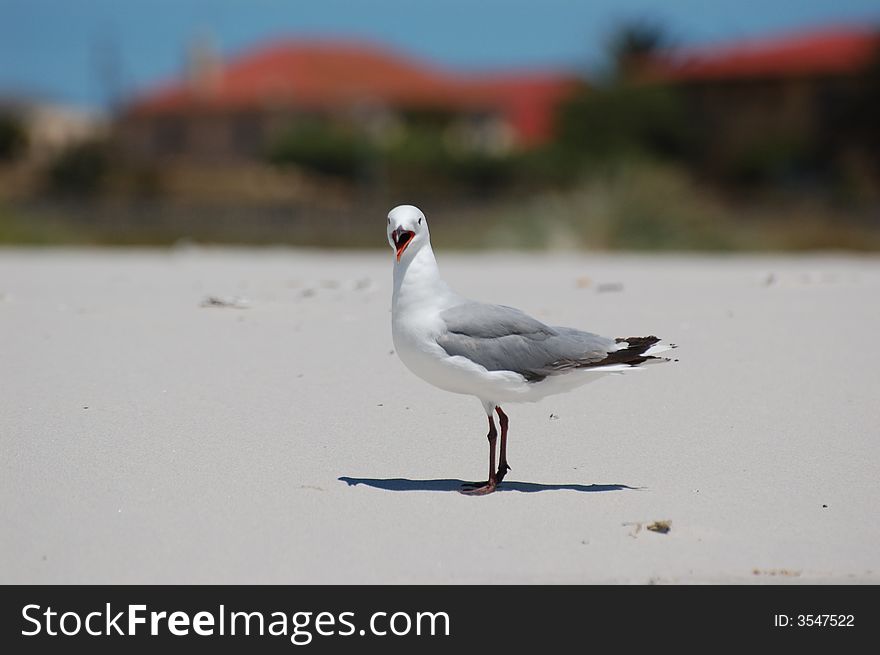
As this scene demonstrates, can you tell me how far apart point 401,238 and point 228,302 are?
4.82 meters

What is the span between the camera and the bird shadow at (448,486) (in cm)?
539

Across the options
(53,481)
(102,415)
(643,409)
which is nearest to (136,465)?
(53,481)

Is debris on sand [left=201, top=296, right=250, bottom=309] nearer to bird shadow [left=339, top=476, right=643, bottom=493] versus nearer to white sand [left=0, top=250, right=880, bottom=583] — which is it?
white sand [left=0, top=250, right=880, bottom=583]

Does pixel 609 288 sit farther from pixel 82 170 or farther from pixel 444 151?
pixel 444 151

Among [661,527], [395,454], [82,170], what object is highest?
[82,170]

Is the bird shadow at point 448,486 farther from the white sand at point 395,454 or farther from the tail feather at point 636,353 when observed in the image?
the tail feather at point 636,353

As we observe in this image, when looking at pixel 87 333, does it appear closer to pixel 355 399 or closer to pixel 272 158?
pixel 355 399

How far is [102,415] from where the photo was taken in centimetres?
647

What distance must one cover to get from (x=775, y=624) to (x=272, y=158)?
182 feet

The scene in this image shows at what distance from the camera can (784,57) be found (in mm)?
52719

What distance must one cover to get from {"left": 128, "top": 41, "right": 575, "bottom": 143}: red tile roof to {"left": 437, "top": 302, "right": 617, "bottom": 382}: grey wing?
2349 inches

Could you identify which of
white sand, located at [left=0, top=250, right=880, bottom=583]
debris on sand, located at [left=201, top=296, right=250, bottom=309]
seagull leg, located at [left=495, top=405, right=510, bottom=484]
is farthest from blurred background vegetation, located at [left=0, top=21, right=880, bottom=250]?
seagull leg, located at [left=495, top=405, right=510, bottom=484]

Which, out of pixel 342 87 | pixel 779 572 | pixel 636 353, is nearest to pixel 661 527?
pixel 779 572

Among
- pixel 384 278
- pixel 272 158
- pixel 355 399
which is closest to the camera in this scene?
pixel 355 399
